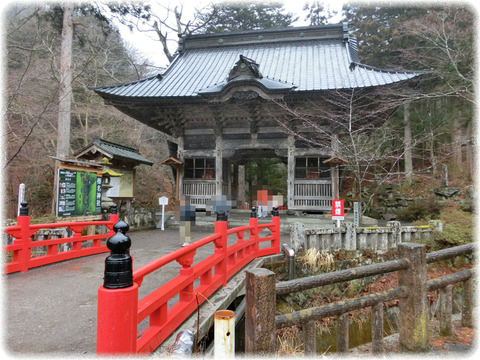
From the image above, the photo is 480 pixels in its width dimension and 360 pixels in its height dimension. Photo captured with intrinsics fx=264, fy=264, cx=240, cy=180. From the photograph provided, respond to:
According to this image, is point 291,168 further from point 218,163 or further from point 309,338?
point 309,338

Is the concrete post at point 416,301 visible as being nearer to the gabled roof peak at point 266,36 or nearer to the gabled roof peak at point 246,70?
the gabled roof peak at point 246,70

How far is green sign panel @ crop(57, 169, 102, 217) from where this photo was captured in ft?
19.6

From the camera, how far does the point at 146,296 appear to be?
2.51m

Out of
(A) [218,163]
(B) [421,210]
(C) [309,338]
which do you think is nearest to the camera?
(C) [309,338]

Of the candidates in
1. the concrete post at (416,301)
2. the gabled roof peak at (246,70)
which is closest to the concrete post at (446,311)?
the concrete post at (416,301)

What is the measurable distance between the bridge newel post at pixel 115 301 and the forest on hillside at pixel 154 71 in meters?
8.65

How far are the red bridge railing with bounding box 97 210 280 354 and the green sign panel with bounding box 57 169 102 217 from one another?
419cm

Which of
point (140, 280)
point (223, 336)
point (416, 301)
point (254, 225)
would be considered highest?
point (254, 225)

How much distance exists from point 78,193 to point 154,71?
15521 mm

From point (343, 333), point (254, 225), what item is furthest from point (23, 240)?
point (343, 333)

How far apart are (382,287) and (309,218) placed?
360 cm

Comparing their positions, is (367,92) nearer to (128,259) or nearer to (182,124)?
(182,124)

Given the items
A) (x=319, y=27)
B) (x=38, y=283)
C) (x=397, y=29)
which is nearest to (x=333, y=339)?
(x=38, y=283)

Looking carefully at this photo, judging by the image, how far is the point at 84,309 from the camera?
3.20 metres
